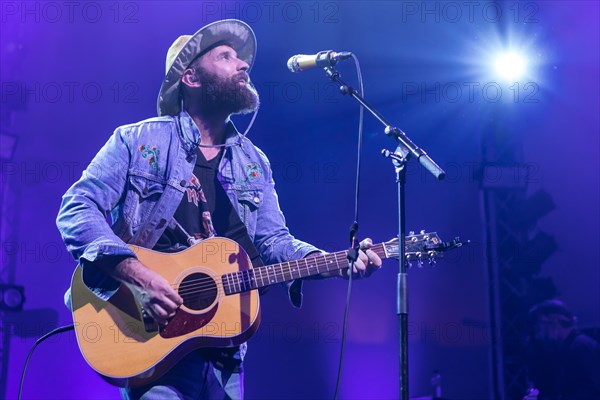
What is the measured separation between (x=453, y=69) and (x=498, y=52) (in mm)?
445

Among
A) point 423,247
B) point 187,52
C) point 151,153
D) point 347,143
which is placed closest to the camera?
point 423,247

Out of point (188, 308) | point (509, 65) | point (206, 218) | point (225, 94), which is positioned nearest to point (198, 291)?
point (188, 308)

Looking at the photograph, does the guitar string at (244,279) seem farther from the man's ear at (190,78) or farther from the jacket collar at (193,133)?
the man's ear at (190,78)

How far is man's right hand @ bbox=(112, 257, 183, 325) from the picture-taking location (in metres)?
3.05

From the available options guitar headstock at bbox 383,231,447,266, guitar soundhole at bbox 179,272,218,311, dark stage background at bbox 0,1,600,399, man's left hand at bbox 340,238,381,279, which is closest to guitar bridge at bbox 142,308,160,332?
guitar soundhole at bbox 179,272,218,311

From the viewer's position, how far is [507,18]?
5754mm

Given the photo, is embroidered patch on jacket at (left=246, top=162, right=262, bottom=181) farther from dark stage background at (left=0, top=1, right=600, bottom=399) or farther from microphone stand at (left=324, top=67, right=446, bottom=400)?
dark stage background at (left=0, top=1, right=600, bottom=399)

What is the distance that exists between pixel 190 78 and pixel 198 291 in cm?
143

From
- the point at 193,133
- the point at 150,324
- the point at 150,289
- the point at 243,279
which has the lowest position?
the point at 150,324

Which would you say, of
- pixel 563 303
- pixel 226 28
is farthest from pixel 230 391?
pixel 563 303

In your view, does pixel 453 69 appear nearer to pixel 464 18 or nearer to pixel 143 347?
pixel 464 18

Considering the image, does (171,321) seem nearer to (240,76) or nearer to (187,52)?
(240,76)

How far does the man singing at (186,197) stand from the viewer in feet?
10.2

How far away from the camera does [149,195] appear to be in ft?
11.5
